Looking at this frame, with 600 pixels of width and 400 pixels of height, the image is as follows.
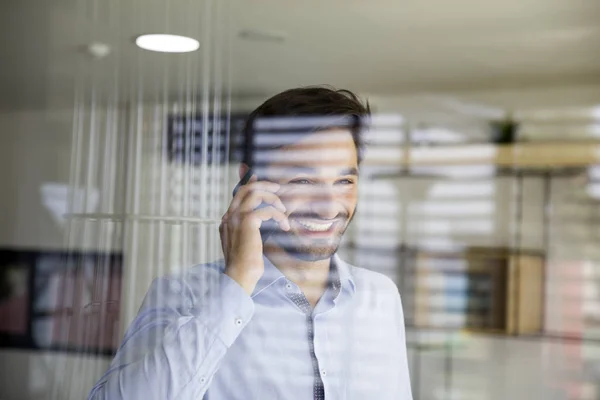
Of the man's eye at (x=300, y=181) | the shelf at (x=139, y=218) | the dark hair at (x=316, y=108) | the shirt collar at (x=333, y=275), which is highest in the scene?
the dark hair at (x=316, y=108)

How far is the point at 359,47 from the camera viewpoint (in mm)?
883

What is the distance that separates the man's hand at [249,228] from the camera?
856 millimetres

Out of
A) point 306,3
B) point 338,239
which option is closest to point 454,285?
point 338,239

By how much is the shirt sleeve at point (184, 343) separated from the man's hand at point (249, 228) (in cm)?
2

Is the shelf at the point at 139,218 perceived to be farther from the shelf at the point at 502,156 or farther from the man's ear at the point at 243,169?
the shelf at the point at 502,156

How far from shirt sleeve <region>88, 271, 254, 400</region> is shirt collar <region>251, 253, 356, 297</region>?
24 mm

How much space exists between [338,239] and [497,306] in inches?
8.5

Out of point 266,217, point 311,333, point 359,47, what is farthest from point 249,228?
point 359,47

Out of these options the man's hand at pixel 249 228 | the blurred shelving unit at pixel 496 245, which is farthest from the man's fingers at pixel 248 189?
the blurred shelving unit at pixel 496 245

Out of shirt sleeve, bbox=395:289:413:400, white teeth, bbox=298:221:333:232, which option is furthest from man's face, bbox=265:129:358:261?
shirt sleeve, bbox=395:289:413:400

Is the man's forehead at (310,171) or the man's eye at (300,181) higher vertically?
the man's forehead at (310,171)

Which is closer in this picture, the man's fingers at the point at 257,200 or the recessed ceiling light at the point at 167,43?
the man's fingers at the point at 257,200

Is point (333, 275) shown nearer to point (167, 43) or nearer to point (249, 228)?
point (249, 228)

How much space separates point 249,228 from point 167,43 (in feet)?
0.94
